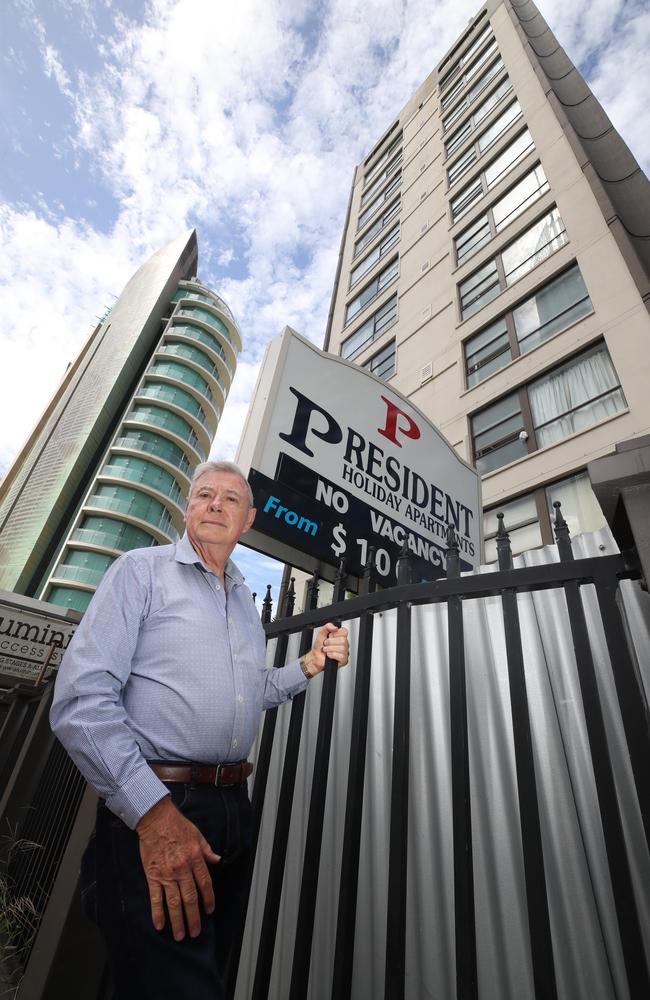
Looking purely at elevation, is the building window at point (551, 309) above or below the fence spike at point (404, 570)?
above

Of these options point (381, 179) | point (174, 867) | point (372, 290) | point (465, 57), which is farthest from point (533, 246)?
point (465, 57)

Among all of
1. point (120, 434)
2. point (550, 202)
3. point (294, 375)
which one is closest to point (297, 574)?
point (294, 375)

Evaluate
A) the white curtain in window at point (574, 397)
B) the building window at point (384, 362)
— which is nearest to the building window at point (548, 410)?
the white curtain in window at point (574, 397)

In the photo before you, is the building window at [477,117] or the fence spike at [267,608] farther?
the building window at [477,117]

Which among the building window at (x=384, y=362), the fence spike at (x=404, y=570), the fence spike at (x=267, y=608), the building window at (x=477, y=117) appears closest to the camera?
the fence spike at (x=404, y=570)

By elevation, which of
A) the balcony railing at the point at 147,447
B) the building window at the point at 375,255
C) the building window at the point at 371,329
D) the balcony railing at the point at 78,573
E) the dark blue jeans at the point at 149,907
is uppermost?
the balcony railing at the point at 147,447

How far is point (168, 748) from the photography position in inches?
53.3

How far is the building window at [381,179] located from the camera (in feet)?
75.7

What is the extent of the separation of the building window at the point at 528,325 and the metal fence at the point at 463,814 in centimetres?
1035

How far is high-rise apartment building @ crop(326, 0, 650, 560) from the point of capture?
364 inches

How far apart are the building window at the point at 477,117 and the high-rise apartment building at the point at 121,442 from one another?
31.0 meters

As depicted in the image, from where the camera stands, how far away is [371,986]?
83.7 inches

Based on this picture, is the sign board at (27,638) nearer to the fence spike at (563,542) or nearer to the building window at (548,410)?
the building window at (548,410)

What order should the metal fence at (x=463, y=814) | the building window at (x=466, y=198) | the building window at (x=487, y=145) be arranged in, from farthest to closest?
the building window at (x=466, y=198) < the building window at (x=487, y=145) < the metal fence at (x=463, y=814)
